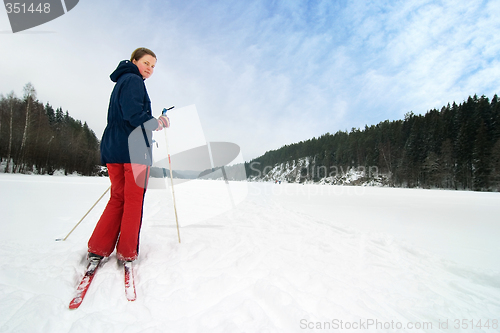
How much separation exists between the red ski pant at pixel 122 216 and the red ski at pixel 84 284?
117 mm

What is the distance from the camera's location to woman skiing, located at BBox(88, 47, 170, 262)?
182cm

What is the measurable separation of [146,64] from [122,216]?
1578 mm

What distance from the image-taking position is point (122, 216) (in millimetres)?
1920

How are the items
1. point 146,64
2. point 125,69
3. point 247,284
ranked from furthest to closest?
1. point 146,64
2. point 125,69
3. point 247,284

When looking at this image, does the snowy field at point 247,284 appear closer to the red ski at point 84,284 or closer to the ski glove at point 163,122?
the red ski at point 84,284

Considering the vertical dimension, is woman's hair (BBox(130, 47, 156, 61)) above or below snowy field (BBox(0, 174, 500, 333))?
above

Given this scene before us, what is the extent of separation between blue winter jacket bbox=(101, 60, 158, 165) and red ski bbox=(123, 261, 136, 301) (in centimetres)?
92

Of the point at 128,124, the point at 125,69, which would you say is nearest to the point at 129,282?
the point at 128,124

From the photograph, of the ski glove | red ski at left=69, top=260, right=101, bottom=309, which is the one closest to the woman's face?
the ski glove

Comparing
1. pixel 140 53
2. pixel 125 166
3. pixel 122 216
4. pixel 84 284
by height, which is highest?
pixel 140 53

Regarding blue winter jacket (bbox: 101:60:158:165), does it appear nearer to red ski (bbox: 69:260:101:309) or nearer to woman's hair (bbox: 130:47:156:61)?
woman's hair (bbox: 130:47:156:61)

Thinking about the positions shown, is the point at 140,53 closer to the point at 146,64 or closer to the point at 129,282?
the point at 146,64

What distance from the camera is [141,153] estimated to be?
1.94m

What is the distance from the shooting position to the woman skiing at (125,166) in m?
1.82
